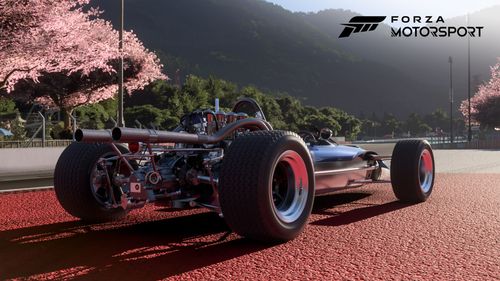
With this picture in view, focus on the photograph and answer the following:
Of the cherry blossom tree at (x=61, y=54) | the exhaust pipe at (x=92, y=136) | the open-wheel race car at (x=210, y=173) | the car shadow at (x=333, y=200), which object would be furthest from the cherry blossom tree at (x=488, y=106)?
the exhaust pipe at (x=92, y=136)

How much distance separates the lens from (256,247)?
4305mm

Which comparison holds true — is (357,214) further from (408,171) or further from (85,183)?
(85,183)

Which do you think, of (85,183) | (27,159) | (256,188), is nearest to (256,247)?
(256,188)

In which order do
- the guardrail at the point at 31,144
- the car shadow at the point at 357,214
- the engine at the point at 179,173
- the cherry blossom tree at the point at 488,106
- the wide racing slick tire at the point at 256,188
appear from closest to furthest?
the wide racing slick tire at the point at 256,188 < the engine at the point at 179,173 < the car shadow at the point at 357,214 < the guardrail at the point at 31,144 < the cherry blossom tree at the point at 488,106

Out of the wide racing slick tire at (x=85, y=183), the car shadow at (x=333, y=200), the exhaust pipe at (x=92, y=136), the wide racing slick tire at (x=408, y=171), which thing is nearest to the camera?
the exhaust pipe at (x=92, y=136)

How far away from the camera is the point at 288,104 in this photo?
66875 millimetres

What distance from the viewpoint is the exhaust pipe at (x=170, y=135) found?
159 inches

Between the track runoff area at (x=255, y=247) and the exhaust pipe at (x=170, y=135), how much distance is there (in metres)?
0.93

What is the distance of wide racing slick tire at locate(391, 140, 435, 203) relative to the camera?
679 cm

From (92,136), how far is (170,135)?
707 mm

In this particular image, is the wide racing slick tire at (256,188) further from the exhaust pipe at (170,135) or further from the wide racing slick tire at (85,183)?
the wide racing slick tire at (85,183)

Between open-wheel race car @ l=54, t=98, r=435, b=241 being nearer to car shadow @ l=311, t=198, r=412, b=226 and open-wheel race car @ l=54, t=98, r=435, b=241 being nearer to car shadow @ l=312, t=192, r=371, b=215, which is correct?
car shadow @ l=311, t=198, r=412, b=226

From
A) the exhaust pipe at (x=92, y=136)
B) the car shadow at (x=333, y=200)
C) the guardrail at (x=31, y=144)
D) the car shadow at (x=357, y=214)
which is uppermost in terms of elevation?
the exhaust pipe at (x=92, y=136)

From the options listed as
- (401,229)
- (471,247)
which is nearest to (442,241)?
(471,247)
